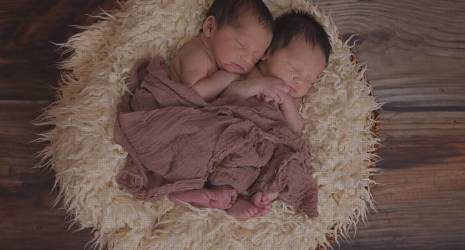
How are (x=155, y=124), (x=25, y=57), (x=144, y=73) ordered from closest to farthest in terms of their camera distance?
(x=155, y=124) < (x=144, y=73) < (x=25, y=57)

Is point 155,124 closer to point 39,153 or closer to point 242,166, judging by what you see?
point 242,166

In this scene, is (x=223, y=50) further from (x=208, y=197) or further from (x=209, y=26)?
(x=208, y=197)

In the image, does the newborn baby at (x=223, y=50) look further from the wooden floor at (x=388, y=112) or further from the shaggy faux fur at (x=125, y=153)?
the wooden floor at (x=388, y=112)

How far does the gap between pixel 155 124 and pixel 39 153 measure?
38cm

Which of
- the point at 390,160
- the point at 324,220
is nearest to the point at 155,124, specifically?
the point at 324,220

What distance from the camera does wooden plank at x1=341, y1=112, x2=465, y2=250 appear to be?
5.08 ft

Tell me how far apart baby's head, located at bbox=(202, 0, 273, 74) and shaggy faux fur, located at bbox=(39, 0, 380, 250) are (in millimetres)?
85

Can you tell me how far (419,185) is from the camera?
1.58 metres

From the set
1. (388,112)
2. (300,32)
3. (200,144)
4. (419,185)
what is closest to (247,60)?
(300,32)

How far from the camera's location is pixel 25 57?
4.89 ft

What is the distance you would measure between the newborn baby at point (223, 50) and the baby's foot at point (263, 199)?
5cm

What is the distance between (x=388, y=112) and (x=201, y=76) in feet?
2.00

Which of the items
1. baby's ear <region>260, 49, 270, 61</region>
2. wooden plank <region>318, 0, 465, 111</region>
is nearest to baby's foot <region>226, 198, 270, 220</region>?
baby's ear <region>260, 49, 270, 61</region>

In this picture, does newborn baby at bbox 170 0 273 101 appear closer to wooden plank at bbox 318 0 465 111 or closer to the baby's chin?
the baby's chin
